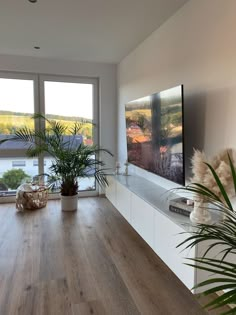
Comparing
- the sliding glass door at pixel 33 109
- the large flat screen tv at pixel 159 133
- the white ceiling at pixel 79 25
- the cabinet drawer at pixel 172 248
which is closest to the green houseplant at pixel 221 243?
the cabinet drawer at pixel 172 248

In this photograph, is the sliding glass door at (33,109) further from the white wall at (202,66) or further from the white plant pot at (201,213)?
the white plant pot at (201,213)

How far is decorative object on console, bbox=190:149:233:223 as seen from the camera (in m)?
A: 1.74

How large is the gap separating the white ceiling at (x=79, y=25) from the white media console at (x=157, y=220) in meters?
1.91

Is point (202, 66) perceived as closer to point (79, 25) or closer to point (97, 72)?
point (79, 25)

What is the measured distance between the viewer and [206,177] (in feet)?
5.80

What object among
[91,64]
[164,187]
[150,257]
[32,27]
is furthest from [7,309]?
[91,64]

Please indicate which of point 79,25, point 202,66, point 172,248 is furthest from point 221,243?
point 79,25

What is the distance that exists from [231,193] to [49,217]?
262 cm

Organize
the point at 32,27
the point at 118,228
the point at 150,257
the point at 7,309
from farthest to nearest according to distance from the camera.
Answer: the point at 118,228 < the point at 32,27 < the point at 150,257 < the point at 7,309

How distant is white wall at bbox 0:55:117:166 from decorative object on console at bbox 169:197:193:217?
2581 millimetres

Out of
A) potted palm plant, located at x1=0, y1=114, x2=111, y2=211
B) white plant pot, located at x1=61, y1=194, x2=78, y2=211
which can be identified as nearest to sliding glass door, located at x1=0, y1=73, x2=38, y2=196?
potted palm plant, located at x1=0, y1=114, x2=111, y2=211

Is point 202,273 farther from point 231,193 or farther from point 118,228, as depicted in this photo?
point 118,228

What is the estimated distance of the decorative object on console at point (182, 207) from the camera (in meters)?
2.12

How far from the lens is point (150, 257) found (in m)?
2.58
